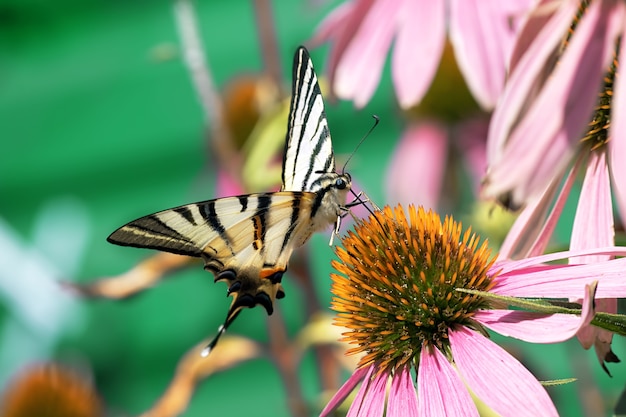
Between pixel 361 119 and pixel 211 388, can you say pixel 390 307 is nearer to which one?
pixel 361 119

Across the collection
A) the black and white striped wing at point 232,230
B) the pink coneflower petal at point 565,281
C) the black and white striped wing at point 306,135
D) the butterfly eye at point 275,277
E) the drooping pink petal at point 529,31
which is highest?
the black and white striped wing at point 306,135

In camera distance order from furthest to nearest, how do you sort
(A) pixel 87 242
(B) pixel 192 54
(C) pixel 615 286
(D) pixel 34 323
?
(A) pixel 87 242, (D) pixel 34 323, (B) pixel 192 54, (C) pixel 615 286

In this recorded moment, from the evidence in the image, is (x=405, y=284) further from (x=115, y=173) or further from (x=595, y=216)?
(x=115, y=173)

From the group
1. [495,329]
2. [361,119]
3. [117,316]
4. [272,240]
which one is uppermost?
[361,119]

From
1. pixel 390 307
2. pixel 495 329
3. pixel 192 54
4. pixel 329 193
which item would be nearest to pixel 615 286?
pixel 495 329

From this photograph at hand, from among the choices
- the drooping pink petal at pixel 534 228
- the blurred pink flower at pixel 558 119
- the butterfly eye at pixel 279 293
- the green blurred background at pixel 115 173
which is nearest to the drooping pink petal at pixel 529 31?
the blurred pink flower at pixel 558 119

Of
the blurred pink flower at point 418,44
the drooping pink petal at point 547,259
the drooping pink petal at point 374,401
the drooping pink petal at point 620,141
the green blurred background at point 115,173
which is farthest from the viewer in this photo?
the green blurred background at point 115,173

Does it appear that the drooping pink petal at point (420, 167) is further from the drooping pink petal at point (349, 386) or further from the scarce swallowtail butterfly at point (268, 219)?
the drooping pink petal at point (349, 386)
